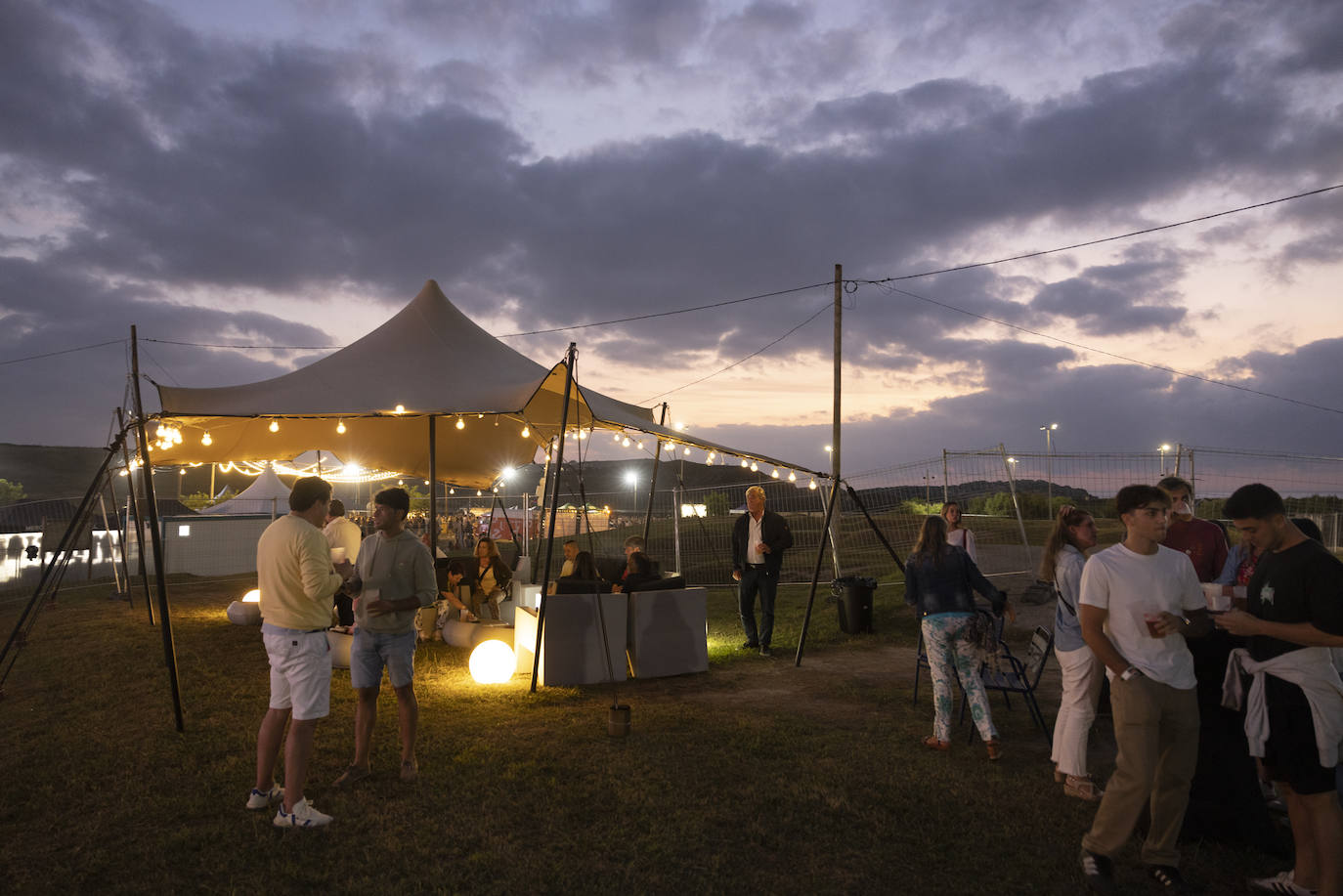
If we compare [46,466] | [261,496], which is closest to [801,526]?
[261,496]

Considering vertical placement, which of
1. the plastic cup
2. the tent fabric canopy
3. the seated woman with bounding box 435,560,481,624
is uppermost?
the tent fabric canopy

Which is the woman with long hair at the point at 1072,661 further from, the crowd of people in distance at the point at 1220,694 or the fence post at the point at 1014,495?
the fence post at the point at 1014,495

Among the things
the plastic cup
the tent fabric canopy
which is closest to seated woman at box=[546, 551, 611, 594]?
the tent fabric canopy

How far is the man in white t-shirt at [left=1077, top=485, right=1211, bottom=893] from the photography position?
10.1ft

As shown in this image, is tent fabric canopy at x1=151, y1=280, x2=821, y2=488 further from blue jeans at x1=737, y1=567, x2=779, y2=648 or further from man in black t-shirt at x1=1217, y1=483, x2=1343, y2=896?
man in black t-shirt at x1=1217, y1=483, x2=1343, y2=896

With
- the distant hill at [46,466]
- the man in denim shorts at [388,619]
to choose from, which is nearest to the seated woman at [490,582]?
the man in denim shorts at [388,619]

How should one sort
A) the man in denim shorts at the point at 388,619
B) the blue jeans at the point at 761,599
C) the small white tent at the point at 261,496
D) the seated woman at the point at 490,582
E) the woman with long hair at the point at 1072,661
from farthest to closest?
the small white tent at the point at 261,496
the seated woman at the point at 490,582
the blue jeans at the point at 761,599
the man in denim shorts at the point at 388,619
the woman with long hair at the point at 1072,661

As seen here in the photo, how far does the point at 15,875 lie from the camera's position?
3424mm

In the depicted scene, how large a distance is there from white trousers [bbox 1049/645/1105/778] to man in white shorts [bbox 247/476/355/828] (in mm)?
3997

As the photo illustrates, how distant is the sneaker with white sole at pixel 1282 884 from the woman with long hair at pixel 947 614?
5.91 feet

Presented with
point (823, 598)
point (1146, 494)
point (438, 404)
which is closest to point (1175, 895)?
point (1146, 494)

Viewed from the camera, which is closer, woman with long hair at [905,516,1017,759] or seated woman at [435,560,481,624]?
woman with long hair at [905,516,1017,759]

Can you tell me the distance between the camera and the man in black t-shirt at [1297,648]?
281cm

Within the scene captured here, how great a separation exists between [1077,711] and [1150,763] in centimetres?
140
